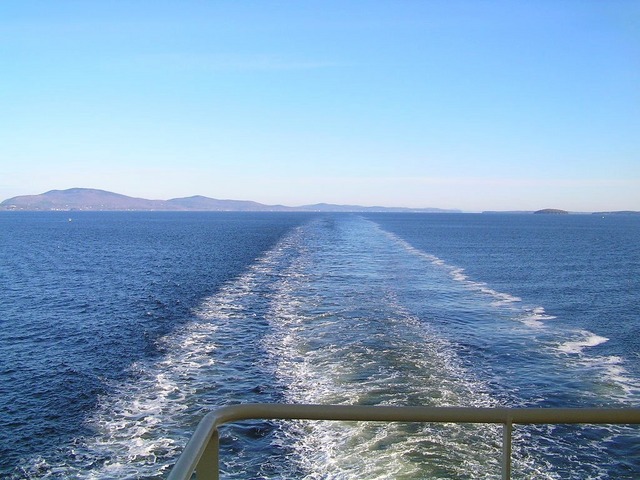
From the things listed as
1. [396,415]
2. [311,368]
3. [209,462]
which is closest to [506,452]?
[396,415]

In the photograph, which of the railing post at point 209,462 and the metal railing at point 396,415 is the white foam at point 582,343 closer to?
the metal railing at point 396,415

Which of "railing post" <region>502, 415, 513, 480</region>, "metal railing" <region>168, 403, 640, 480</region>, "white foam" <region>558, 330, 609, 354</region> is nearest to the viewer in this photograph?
"metal railing" <region>168, 403, 640, 480</region>

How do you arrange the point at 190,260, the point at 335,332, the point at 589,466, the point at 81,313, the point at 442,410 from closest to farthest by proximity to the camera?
1. the point at 442,410
2. the point at 589,466
3. the point at 335,332
4. the point at 81,313
5. the point at 190,260

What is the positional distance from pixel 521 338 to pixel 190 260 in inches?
1384

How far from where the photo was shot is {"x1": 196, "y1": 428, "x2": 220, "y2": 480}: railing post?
98.4 inches

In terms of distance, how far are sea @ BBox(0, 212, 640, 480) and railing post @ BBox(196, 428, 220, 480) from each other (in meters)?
8.63

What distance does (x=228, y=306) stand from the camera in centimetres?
2747

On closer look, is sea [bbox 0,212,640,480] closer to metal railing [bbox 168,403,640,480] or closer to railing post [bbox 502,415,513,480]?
railing post [bbox 502,415,513,480]

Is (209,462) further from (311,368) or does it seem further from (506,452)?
(311,368)

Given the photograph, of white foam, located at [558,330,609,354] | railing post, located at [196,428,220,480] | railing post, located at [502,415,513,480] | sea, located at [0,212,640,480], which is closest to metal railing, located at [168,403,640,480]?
railing post, located at [196,428,220,480]

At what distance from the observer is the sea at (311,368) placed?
1134cm

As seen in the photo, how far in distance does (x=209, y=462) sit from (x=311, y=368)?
48.2ft

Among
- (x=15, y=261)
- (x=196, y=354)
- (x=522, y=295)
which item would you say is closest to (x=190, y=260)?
(x=15, y=261)

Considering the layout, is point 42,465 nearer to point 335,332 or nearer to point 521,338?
point 335,332
